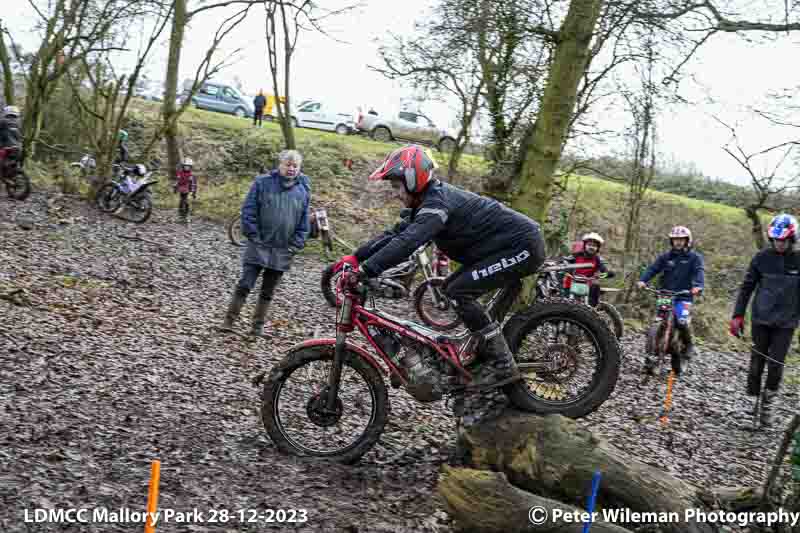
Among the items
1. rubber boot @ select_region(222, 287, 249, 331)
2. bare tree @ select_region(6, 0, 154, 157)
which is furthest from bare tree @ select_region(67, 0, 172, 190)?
rubber boot @ select_region(222, 287, 249, 331)

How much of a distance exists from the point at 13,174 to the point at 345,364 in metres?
13.5

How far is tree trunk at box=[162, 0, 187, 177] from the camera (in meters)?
20.2

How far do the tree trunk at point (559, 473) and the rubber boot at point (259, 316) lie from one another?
4016 mm

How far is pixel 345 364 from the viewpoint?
5.29 metres

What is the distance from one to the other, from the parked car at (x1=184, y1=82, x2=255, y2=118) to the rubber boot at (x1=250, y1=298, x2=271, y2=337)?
1011 inches

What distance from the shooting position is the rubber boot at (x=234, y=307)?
28.1 ft

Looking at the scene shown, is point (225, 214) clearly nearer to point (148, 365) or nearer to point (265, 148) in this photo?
point (265, 148)

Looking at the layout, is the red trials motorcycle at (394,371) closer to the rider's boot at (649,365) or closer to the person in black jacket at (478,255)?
the person in black jacket at (478,255)

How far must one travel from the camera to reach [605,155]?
15.9 m

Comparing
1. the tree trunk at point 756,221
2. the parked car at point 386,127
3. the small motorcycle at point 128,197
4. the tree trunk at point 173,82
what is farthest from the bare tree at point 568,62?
the parked car at point 386,127

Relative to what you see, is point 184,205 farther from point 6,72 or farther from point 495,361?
point 495,361

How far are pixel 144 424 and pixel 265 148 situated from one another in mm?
19571

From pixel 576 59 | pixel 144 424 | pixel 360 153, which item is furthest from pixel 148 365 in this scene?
pixel 360 153

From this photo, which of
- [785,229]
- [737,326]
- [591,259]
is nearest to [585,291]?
[591,259]
